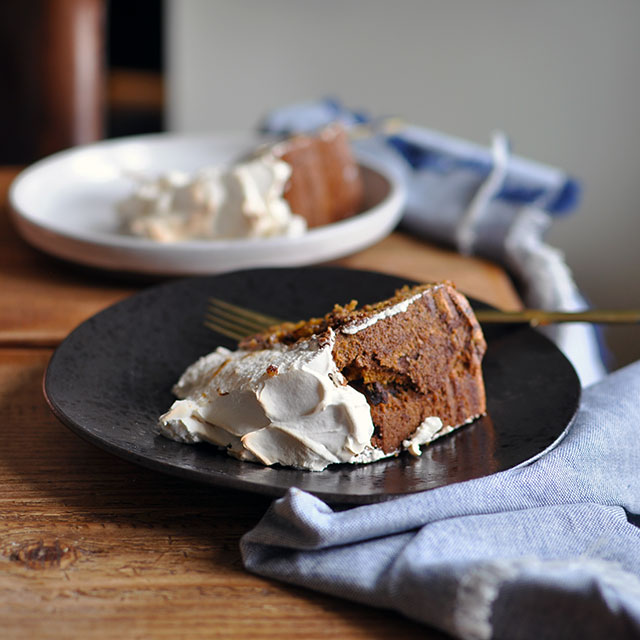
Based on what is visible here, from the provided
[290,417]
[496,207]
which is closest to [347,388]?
[290,417]

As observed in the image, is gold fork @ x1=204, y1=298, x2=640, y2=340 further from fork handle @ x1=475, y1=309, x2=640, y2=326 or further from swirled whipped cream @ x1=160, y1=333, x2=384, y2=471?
swirled whipped cream @ x1=160, y1=333, x2=384, y2=471

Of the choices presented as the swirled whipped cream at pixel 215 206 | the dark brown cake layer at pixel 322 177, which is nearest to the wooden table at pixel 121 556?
the swirled whipped cream at pixel 215 206

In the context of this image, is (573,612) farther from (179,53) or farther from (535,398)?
(179,53)

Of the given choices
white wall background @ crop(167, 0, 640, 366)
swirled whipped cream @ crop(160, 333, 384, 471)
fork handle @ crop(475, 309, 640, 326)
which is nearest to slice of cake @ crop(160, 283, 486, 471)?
swirled whipped cream @ crop(160, 333, 384, 471)

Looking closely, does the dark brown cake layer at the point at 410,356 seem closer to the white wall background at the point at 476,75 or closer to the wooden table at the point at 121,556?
the wooden table at the point at 121,556

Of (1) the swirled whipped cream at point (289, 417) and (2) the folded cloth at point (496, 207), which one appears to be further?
(2) the folded cloth at point (496, 207)

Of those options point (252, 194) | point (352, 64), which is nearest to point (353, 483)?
point (252, 194)
